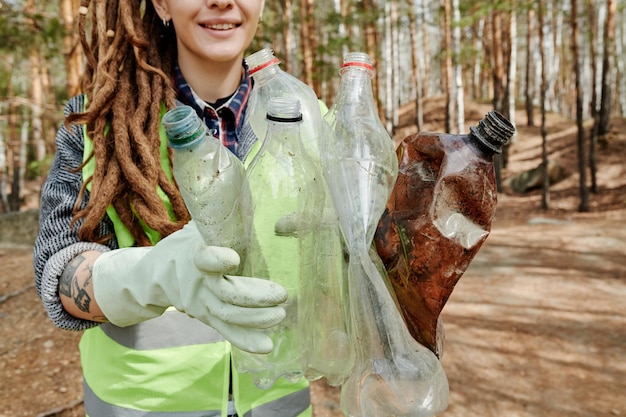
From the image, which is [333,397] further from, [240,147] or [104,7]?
[104,7]

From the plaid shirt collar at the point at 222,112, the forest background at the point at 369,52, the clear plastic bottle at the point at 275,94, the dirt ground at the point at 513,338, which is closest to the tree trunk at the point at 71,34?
the forest background at the point at 369,52

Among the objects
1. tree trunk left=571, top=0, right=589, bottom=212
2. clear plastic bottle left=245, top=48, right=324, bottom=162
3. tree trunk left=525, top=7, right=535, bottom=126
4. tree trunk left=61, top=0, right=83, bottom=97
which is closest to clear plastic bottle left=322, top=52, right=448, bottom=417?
clear plastic bottle left=245, top=48, right=324, bottom=162

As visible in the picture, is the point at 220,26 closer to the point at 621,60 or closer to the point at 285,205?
the point at 285,205

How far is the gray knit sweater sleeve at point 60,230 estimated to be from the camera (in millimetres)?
1382

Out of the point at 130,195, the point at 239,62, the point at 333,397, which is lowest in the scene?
the point at 333,397

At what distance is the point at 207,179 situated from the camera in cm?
102

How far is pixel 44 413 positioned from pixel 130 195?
10.9 feet

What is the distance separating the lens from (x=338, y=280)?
3.80ft

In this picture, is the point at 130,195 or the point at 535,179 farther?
the point at 535,179

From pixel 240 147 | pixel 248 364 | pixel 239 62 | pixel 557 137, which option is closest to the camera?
pixel 248 364

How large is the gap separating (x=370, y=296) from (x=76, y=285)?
84 cm

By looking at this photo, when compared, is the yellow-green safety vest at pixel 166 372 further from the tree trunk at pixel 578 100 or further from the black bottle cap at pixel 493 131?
the tree trunk at pixel 578 100

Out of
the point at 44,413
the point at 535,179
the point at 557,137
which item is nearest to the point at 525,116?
the point at 557,137

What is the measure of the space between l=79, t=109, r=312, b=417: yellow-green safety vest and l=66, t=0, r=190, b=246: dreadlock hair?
7 cm
